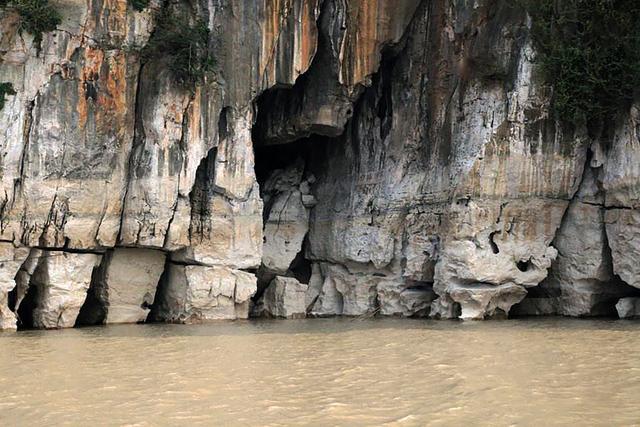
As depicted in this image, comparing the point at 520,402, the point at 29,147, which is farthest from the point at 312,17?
the point at 520,402

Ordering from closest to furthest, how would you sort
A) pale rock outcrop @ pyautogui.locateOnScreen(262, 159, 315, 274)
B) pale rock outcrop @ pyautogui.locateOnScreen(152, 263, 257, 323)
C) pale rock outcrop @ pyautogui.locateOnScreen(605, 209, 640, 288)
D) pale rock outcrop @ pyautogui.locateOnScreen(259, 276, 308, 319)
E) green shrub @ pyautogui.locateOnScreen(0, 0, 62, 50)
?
green shrub @ pyautogui.locateOnScreen(0, 0, 62, 50) < pale rock outcrop @ pyautogui.locateOnScreen(605, 209, 640, 288) < pale rock outcrop @ pyautogui.locateOnScreen(152, 263, 257, 323) < pale rock outcrop @ pyautogui.locateOnScreen(259, 276, 308, 319) < pale rock outcrop @ pyautogui.locateOnScreen(262, 159, 315, 274)

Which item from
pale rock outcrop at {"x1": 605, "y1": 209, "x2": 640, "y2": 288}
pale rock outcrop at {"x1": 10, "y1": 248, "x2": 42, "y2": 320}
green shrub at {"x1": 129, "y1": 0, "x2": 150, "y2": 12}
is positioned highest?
green shrub at {"x1": 129, "y1": 0, "x2": 150, "y2": 12}

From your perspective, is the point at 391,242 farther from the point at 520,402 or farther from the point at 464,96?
the point at 520,402

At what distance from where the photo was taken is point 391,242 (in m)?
19.3

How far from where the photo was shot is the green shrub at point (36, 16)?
15.4 m

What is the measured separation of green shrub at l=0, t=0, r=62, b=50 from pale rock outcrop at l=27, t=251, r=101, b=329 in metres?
4.63

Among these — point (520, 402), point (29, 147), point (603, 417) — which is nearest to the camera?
point (603, 417)

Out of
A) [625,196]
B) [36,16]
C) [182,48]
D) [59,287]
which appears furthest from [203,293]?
[625,196]

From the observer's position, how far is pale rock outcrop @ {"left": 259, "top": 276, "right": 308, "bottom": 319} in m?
19.7

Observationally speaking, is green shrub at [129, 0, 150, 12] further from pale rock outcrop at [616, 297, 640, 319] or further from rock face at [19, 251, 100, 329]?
pale rock outcrop at [616, 297, 640, 319]

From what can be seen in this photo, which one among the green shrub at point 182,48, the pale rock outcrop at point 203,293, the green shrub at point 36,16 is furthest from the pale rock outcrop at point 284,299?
the green shrub at point 36,16

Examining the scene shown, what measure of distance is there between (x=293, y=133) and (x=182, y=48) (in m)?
4.29

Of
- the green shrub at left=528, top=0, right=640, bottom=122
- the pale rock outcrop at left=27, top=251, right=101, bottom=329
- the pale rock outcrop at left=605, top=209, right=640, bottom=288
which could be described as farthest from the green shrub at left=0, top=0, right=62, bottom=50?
the pale rock outcrop at left=605, top=209, right=640, bottom=288

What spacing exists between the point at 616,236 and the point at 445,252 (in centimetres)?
383
